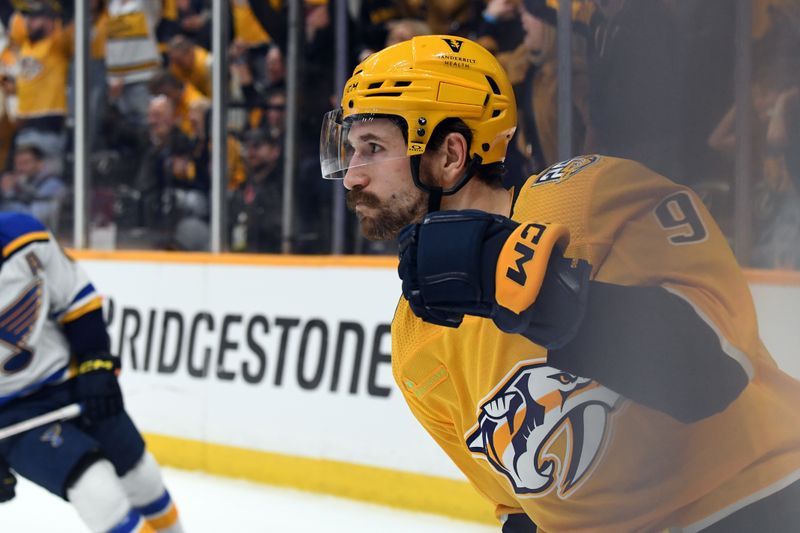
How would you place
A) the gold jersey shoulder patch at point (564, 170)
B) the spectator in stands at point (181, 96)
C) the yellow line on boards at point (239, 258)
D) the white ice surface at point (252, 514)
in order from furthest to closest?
the spectator in stands at point (181, 96), the yellow line on boards at point (239, 258), the white ice surface at point (252, 514), the gold jersey shoulder patch at point (564, 170)

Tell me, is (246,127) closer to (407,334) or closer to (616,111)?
(407,334)

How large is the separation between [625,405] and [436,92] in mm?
399

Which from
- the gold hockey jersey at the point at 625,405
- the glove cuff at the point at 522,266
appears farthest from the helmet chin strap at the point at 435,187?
the glove cuff at the point at 522,266

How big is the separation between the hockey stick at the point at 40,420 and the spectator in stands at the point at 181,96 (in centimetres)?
179

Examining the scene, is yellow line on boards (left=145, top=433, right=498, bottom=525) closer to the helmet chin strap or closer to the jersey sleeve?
the helmet chin strap

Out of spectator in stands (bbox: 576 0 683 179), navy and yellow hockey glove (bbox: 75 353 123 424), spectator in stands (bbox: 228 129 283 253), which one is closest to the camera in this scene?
spectator in stands (bbox: 576 0 683 179)

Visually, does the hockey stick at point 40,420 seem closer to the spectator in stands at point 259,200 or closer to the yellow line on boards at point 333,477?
the yellow line on boards at point 333,477

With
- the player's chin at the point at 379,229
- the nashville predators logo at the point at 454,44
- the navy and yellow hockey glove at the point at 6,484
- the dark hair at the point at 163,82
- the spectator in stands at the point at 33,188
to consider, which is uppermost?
the dark hair at the point at 163,82

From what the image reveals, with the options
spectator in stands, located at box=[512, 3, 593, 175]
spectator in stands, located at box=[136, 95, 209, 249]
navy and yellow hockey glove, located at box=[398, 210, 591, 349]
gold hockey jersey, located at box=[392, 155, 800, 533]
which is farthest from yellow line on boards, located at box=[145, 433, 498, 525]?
navy and yellow hockey glove, located at box=[398, 210, 591, 349]

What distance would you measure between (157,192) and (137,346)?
2.16 feet

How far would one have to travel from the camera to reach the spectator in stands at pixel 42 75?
4.44 metres

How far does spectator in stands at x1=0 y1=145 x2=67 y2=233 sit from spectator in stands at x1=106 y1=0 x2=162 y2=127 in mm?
538

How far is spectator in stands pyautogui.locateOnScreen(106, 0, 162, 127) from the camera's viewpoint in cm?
417

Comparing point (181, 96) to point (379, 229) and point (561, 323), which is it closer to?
point (379, 229)
